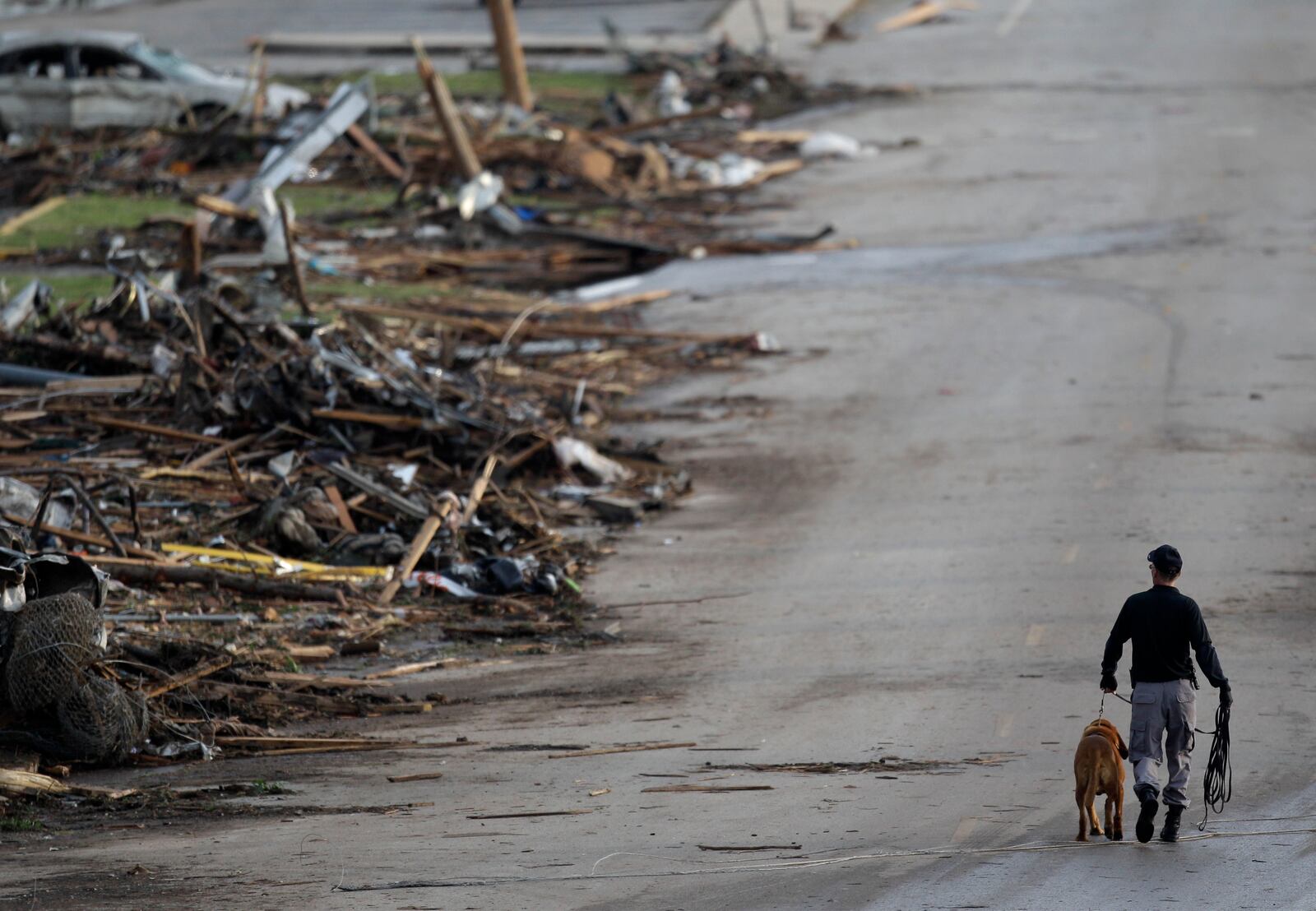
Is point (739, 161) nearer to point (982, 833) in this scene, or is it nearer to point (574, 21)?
point (574, 21)

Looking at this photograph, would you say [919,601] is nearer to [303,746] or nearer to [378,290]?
[303,746]

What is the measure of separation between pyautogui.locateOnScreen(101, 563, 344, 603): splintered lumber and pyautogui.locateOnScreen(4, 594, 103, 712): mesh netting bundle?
3.15 m

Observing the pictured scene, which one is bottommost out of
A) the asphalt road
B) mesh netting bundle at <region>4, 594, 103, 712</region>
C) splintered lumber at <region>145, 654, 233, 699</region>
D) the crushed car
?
the asphalt road

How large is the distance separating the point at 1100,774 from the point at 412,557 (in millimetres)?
6815

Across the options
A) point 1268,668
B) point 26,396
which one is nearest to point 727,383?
point 26,396

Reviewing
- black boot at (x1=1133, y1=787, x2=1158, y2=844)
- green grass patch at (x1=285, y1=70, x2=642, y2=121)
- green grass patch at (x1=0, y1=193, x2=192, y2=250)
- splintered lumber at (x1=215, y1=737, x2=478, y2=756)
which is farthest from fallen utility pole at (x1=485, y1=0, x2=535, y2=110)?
black boot at (x1=1133, y1=787, x2=1158, y2=844)

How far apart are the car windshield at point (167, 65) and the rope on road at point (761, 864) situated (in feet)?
85.2

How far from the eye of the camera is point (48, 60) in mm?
31688

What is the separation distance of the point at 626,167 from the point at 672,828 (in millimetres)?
21390

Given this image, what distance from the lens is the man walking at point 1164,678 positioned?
8.06 meters

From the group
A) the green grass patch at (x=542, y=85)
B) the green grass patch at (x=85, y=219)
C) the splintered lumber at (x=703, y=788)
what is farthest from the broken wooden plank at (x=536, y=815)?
the green grass patch at (x=542, y=85)

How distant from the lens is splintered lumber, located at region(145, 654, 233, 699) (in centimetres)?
1020

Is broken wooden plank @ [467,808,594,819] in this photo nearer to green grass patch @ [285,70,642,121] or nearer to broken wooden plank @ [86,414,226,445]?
broken wooden plank @ [86,414,226,445]

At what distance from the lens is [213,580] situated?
42.1ft
